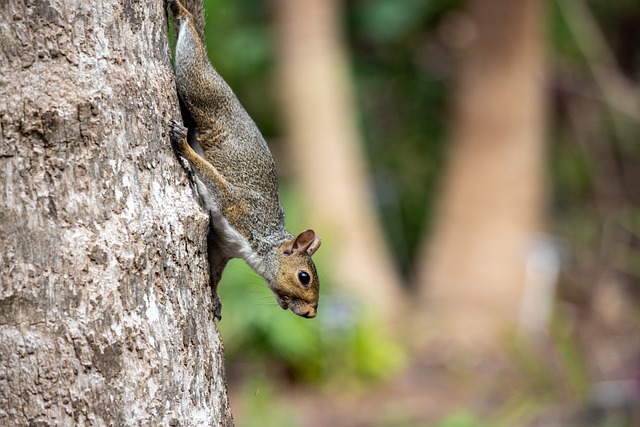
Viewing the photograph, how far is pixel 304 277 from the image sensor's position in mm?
3084

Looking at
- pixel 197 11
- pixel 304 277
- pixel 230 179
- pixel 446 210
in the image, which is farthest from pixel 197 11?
pixel 446 210

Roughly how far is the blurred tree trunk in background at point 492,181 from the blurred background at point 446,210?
0.05ft

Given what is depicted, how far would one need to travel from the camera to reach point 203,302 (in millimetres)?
2336

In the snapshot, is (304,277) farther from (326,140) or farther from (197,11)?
(326,140)

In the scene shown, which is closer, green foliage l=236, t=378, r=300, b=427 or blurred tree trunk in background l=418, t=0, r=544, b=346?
green foliage l=236, t=378, r=300, b=427

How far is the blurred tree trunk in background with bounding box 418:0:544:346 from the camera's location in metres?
7.64

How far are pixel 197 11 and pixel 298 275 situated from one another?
939 millimetres

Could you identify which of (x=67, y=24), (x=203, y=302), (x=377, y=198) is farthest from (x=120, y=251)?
(x=377, y=198)

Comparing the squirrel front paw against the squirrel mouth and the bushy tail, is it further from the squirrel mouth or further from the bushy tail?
the squirrel mouth

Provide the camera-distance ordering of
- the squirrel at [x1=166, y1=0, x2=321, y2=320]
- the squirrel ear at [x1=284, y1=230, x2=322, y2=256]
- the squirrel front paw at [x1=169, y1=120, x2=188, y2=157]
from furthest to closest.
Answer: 1. the squirrel ear at [x1=284, y1=230, x2=322, y2=256]
2. the squirrel at [x1=166, y1=0, x2=321, y2=320]
3. the squirrel front paw at [x1=169, y1=120, x2=188, y2=157]

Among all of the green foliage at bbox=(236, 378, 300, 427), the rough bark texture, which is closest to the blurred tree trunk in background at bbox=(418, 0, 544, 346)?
the green foliage at bbox=(236, 378, 300, 427)

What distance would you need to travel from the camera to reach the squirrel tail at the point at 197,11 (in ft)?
8.86

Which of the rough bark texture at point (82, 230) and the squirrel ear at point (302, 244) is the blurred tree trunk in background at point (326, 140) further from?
the rough bark texture at point (82, 230)

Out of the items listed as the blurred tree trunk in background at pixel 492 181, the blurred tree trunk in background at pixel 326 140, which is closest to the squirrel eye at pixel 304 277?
the blurred tree trunk in background at pixel 326 140
